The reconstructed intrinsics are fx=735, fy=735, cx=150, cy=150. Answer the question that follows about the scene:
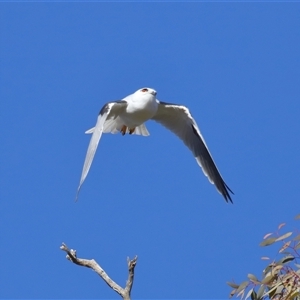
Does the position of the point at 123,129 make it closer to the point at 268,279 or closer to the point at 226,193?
the point at 226,193

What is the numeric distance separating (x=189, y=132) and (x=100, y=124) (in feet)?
4.43

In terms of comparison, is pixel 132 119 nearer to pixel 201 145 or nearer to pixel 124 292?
pixel 201 145

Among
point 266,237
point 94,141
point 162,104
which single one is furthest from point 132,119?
point 266,237

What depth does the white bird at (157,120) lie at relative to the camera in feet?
25.2

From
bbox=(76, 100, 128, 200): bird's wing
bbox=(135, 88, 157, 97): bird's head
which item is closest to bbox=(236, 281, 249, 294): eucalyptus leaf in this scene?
bbox=(76, 100, 128, 200): bird's wing

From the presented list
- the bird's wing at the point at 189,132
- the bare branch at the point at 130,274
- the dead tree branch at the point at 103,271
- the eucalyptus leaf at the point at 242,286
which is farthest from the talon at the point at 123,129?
the eucalyptus leaf at the point at 242,286

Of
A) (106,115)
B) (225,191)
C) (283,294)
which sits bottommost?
(283,294)

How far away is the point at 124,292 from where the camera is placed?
13.2 ft

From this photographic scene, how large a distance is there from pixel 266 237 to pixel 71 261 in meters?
1.25

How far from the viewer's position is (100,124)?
23.6ft

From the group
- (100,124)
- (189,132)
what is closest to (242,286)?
(100,124)

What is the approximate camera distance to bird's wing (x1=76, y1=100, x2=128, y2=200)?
6672 mm

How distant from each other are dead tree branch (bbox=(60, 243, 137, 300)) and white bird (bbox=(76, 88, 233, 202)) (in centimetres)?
291

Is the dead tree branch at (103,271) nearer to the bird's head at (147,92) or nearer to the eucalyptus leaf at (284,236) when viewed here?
the eucalyptus leaf at (284,236)
